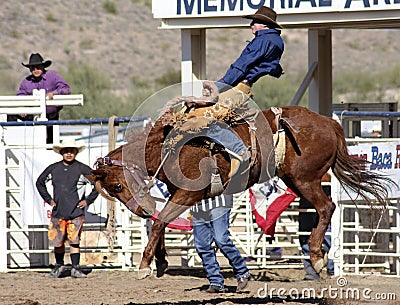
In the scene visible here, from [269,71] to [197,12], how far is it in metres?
2.74

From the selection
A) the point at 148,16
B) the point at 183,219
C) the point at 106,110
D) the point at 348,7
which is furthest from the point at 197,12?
the point at 148,16

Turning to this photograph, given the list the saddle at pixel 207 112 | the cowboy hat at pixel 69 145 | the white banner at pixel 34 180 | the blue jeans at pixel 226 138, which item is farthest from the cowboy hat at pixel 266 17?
the white banner at pixel 34 180

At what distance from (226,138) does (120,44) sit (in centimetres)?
3912

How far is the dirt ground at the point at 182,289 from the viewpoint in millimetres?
7898

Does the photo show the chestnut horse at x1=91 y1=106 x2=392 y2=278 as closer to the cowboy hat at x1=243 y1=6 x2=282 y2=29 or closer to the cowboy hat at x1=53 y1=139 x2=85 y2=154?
the cowboy hat at x1=243 y1=6 x2=282 y2=29

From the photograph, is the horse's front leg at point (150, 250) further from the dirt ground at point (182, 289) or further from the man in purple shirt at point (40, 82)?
the man in purple shirt at point (40, 82)

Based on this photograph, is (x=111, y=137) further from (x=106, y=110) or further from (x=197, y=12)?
(x=106, y=110)

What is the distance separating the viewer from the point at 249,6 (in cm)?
992

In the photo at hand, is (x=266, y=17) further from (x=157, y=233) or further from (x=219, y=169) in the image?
(x=157, y=233)

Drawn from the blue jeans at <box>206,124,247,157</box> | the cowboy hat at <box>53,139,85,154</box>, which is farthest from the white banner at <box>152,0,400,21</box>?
the blue jeans at <box>206,124,247,157</box>

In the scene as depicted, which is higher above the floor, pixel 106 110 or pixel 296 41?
pixel 296 41

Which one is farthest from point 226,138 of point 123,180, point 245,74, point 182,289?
point 182,289

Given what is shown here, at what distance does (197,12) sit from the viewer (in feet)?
33.0

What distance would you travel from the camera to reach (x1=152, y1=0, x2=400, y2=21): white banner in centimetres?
959
